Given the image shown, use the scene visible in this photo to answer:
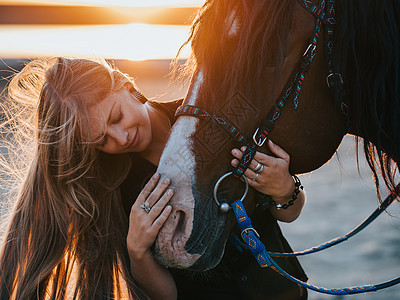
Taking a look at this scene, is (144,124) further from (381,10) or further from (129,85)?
(381,10)

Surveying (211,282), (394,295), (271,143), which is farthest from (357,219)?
(271,143)

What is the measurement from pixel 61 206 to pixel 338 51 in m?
1.23

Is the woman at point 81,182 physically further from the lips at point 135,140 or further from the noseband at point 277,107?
the noseband at point 277,107

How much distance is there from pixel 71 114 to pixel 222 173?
2.11ft

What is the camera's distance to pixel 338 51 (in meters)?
1.50

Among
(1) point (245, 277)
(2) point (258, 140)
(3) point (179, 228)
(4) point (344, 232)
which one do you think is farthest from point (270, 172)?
(4) point (344, 232)

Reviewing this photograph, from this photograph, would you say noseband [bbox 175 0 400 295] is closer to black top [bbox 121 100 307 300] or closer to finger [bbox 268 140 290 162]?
finger [bbox 268 140 290 162]

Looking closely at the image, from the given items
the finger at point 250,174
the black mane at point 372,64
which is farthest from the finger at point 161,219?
the black mane at point 372,64

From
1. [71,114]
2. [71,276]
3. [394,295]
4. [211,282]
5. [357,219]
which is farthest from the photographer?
[357,219]

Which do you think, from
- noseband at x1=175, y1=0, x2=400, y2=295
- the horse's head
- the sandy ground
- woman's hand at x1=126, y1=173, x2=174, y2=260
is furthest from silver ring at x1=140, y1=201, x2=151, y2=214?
the sandy ground

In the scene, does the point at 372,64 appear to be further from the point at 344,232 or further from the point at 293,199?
the point at 344,232

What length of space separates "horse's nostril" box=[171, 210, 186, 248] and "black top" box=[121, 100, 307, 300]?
44 cm

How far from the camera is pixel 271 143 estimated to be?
1503 millimetres

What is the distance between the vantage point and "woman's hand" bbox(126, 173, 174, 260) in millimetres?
1402
